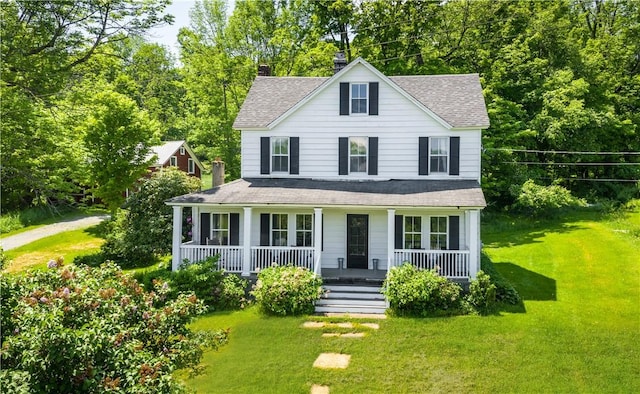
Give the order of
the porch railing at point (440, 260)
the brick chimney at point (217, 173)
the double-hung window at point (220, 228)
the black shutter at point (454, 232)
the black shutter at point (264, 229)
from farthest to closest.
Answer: the brick chimney at point (217, 173) < the double-hung window at point (220, 228) < the black shutter at point (264, 229) < the black shutter at point (454, 232) < the porch railing at point (440, 260)

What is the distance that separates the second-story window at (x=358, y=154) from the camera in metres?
20.2

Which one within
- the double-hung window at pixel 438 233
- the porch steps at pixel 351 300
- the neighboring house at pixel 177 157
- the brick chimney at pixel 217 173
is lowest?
the porch steps at pixel 351 300

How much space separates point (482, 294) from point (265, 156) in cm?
1021

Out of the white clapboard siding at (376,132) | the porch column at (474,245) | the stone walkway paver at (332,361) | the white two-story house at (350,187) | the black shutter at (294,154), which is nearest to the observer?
the stone walkway paver at (332,361)

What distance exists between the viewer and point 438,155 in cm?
1984

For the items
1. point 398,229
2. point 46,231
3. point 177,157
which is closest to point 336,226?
point 398,229

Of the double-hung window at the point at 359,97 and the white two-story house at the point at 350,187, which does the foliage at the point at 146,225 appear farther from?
the double-hung window at the point at 359,97

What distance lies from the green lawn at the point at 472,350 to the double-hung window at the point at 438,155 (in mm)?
5246

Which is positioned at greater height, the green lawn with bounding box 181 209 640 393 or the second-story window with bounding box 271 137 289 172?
the second-story window with bounding box 271 137 289 172

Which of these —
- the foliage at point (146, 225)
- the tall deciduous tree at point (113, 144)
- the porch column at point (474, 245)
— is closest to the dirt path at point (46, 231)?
the tall deciduous tree at point (113, 144)

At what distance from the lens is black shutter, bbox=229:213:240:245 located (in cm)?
1949

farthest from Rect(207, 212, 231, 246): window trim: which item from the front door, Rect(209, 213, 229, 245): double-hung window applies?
the front door

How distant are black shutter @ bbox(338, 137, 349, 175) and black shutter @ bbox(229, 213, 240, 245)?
4.56 meters

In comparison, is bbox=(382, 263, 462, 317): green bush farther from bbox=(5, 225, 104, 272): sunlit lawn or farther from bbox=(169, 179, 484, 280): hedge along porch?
bbox=(5, 225, 104, 272): sunlit lawn
